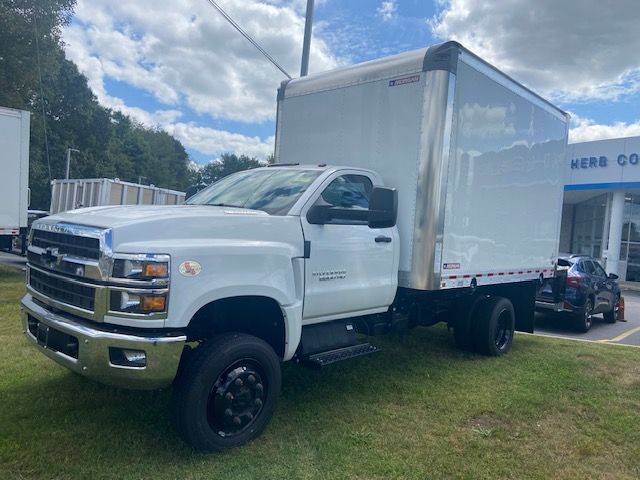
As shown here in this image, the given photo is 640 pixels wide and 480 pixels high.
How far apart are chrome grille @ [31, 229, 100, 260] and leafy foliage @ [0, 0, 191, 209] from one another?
1575 cm

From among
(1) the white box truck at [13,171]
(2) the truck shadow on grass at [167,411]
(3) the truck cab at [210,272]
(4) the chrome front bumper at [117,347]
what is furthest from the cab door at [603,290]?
(1) the white box truck at [13,171]

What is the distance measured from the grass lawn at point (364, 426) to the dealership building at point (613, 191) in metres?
21.5

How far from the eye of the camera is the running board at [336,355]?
4.36 m

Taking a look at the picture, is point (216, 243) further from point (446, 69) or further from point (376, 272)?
point (446, 69)

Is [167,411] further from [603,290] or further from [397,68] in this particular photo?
[603,290]

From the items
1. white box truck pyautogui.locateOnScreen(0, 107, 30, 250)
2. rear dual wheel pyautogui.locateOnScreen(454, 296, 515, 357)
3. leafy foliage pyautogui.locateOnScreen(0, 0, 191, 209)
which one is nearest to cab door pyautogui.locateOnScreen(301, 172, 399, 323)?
rear dual wheel pyautogui.locateOnScreen(454, 296, 515, 357)

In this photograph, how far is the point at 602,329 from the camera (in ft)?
38.0

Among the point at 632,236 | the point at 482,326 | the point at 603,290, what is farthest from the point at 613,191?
the point at 482,326

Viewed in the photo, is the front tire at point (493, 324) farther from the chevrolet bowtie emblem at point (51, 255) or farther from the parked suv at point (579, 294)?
the chevrolet bowtie emblem at point (51, 255)

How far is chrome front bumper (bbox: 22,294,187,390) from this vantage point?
3.23m

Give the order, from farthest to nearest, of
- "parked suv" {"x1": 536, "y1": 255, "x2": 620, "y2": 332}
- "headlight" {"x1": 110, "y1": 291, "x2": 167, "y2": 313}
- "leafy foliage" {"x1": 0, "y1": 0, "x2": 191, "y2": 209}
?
"leafy foliage" {"x1": 0, "y1": 0, "x2": 191, "y2": 209}
"parked suv" {"x1": 536, "y1": 255, "x2": 620, "y2": 332}
"headlight" {"x1": 110, "y1": 291, "x2": 167, "y2": 313}

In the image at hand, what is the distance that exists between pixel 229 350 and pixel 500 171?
4.32 m

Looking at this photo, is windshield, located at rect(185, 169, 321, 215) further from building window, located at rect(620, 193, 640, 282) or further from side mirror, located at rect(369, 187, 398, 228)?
building window, located at rect(620, 193, 640, 282)

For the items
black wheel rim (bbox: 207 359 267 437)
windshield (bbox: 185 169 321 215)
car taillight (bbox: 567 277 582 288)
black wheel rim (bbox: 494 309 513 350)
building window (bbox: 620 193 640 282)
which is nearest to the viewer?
black wheel rim (bbox: 207 359 267 437)
